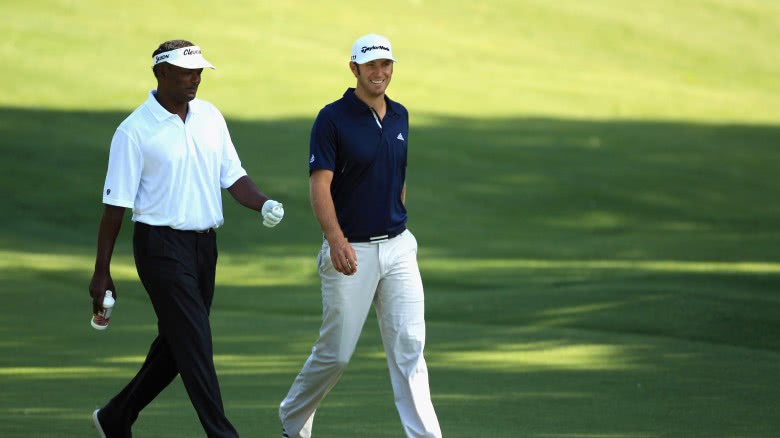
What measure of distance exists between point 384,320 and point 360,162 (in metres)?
0.86

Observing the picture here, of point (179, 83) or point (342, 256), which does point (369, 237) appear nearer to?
point (342, 256)

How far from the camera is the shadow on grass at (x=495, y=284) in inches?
394

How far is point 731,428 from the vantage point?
360 inches

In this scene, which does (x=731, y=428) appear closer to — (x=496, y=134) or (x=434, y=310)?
(x=434, y=310)

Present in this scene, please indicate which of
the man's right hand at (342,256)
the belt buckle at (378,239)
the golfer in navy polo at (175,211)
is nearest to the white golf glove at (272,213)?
the golfer in navy polo at (175,211)

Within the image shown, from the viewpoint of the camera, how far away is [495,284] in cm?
1844

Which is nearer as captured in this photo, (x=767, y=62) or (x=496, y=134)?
(x=496, y=134)

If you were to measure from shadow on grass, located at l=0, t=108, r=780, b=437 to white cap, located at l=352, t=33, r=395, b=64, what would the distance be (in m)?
2.25

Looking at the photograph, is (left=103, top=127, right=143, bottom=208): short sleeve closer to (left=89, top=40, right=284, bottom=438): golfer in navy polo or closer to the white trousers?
(left=89, top=40, right=284, bottom=438): golfer in navy polo

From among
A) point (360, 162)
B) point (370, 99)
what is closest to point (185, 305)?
point (360, 162)

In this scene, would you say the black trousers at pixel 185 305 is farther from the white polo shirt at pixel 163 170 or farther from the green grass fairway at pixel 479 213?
the green grass fairway at pixel 479 213

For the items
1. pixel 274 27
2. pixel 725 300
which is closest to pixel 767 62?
pixel 274 27

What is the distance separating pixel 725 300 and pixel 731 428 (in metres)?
Result: 6.32

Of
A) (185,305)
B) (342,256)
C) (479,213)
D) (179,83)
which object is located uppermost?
(179,83)
